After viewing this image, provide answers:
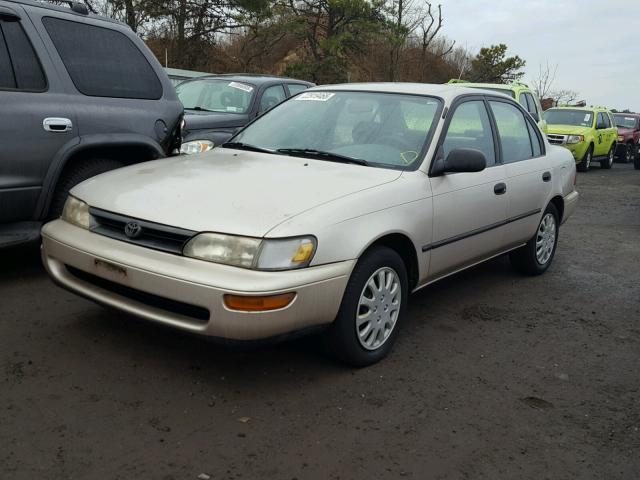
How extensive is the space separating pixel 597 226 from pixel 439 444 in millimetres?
6669

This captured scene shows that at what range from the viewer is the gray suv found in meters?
4.38

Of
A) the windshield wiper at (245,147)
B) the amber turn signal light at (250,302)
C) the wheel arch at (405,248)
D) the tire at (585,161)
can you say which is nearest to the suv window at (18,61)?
the windshield wiper at (245,147)

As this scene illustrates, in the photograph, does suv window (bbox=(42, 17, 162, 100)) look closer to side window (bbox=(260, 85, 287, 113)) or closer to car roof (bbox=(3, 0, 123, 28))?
car roof (bbox=(3, 0, 123, 28))

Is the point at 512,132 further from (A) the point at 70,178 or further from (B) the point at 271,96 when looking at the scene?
(B) the point at 271,96

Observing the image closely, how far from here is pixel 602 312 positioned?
15.9 feet

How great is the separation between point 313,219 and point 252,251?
363 mm

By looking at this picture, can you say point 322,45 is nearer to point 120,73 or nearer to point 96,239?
point 120,73

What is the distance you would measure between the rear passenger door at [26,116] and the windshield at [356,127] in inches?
50.9

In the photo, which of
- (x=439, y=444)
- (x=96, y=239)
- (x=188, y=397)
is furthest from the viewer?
(x=96, y=239)

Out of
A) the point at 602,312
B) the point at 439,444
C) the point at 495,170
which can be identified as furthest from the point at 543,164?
the point at 439,444

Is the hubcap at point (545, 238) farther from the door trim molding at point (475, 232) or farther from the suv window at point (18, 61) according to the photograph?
the suv window at point (18, 61)

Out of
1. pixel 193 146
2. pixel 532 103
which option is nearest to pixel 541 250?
pixel 193 146

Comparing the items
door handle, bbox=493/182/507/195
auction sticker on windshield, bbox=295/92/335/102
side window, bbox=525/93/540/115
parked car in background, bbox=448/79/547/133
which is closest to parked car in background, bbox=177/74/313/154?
auction sticker on windshield, bbox=295/92/335/102

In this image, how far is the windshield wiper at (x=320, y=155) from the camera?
4027mm
